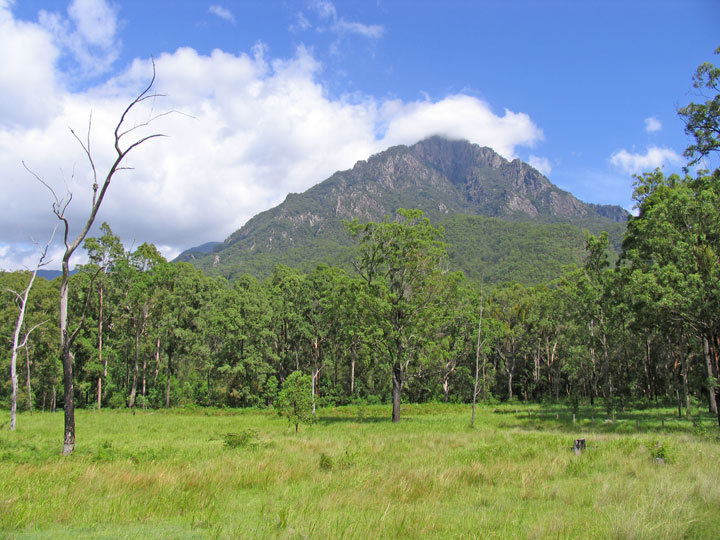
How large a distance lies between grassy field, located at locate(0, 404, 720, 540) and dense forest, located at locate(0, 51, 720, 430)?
247 inches

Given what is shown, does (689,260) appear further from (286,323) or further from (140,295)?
(140,295)

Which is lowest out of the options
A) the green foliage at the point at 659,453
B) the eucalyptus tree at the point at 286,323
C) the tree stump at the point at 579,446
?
the tree stump at the point at 579,446

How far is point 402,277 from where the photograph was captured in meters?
28.7

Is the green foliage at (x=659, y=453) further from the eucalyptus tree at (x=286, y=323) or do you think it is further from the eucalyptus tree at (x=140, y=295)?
the eucalyptus tree at (x=140, y=295)

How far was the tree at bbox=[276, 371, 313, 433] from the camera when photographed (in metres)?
22.5

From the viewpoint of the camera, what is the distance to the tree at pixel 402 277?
28094mm

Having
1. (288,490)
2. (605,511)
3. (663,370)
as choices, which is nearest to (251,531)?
(288,490)

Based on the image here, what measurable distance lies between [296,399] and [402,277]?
10.9 m

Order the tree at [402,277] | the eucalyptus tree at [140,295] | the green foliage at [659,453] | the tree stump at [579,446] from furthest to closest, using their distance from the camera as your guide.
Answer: the eucalyptus tree at [140,295]
the tree at [402,277]
the tree stump at [579,446]
the green foliage at [659,453]

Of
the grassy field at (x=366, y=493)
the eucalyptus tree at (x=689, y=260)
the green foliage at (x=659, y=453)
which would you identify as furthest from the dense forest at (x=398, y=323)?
the green foliage at (x=659, y=453)

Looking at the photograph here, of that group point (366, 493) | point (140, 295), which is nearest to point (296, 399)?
point (366, 493)

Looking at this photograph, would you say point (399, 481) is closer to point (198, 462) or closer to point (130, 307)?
point (198, 462)

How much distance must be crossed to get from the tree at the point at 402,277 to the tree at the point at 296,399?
7.07 metres

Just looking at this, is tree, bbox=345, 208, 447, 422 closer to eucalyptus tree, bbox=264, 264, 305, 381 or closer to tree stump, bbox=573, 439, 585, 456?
tree stump, bbox=573, 439, 585, 456
